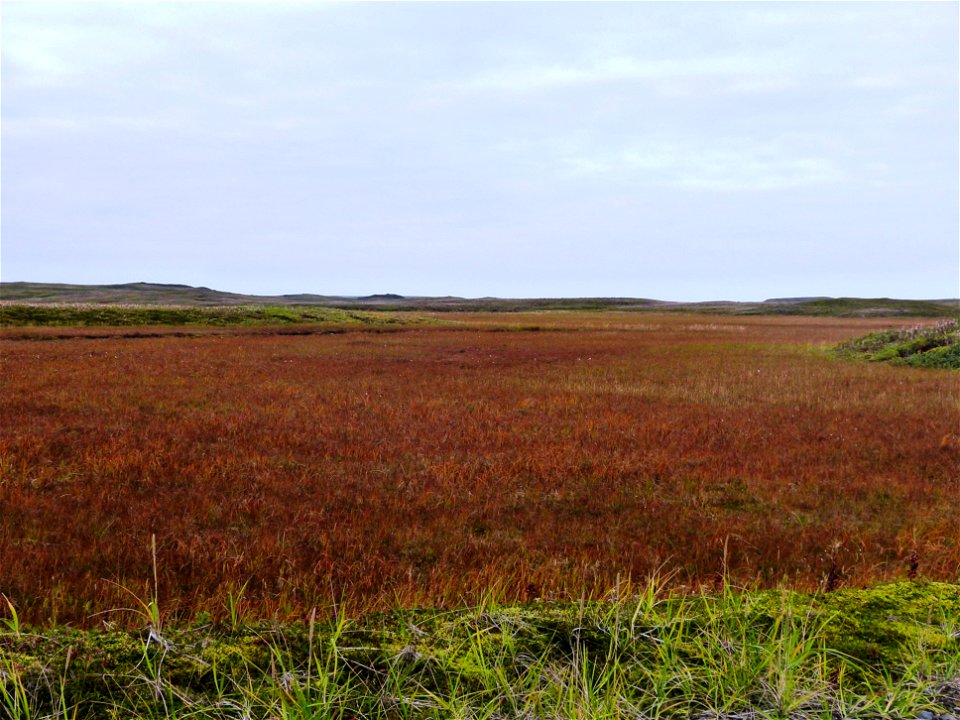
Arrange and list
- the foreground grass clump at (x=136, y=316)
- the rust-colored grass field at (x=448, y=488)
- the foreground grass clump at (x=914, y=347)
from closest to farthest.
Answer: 1. the rust-colored grass field at (x=448, y=488)
2. the foreground grass clump at (x=914, y=347)
3. the foreground grass clump at (x=136, y=316)

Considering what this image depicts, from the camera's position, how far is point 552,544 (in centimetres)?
586

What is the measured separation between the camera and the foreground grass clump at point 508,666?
8.82ft

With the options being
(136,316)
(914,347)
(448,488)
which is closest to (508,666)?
(448,488)

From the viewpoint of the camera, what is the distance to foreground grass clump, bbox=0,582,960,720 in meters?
2.69

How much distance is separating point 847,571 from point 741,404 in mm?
9524

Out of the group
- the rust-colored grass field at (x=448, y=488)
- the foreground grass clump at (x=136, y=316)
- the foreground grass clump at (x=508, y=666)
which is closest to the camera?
A: the foreground grass clump at (x=508, y=666)

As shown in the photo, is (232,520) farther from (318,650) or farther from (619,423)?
(619,423)

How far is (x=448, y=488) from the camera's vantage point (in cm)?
764

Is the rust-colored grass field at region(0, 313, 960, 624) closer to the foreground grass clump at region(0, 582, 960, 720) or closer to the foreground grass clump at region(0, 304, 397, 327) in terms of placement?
the foreground grass clump at region(0, 582, 960, 720)

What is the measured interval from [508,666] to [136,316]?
53.8 m

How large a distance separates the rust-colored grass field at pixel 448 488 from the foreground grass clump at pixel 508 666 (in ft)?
2.42

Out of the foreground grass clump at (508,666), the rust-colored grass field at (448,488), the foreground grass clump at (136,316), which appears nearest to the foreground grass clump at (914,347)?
the rust-colored grass field at (448,488)

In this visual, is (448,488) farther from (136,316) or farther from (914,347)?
(136,316)

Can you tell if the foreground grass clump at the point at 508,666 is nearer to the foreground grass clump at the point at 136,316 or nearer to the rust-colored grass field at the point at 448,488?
the rust-colored grass field at the point at 448,488
